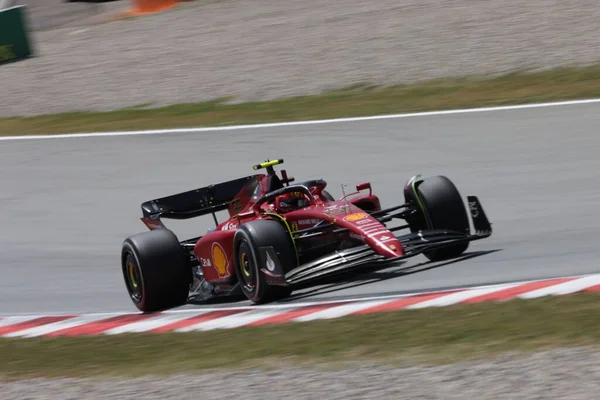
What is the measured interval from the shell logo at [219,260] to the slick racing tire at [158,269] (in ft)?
0.97

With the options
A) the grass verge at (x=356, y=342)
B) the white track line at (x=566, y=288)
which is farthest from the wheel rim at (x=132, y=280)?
the white track line at (x=566, y=288)

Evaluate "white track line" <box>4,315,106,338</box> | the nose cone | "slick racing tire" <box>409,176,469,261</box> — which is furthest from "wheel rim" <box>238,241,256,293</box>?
"slick racing tire" <box>409,176,469,261</box>

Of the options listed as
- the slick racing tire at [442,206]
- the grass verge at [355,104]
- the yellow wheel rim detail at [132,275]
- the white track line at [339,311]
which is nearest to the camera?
the white track line at [339,311]

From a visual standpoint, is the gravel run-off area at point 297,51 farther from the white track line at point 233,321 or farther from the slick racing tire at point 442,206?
the white track line at point 233,321

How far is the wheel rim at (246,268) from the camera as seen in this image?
8211 millimetres

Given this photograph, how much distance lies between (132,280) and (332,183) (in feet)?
13.8

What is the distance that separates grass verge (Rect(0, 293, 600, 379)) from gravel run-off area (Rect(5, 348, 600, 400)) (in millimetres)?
206

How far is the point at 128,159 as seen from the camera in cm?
1527

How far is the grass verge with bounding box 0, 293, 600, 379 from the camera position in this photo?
575cm

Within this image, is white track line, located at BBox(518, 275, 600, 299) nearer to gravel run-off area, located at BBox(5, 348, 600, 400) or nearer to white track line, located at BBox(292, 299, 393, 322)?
white track line, located at BBox(292, 299, 393, 322)

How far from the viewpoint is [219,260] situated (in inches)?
352

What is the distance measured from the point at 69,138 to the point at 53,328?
28.5ft

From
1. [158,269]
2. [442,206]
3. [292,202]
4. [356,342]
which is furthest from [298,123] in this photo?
[356,342]

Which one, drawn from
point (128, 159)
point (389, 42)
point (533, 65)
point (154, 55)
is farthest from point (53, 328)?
point (154, 55)
